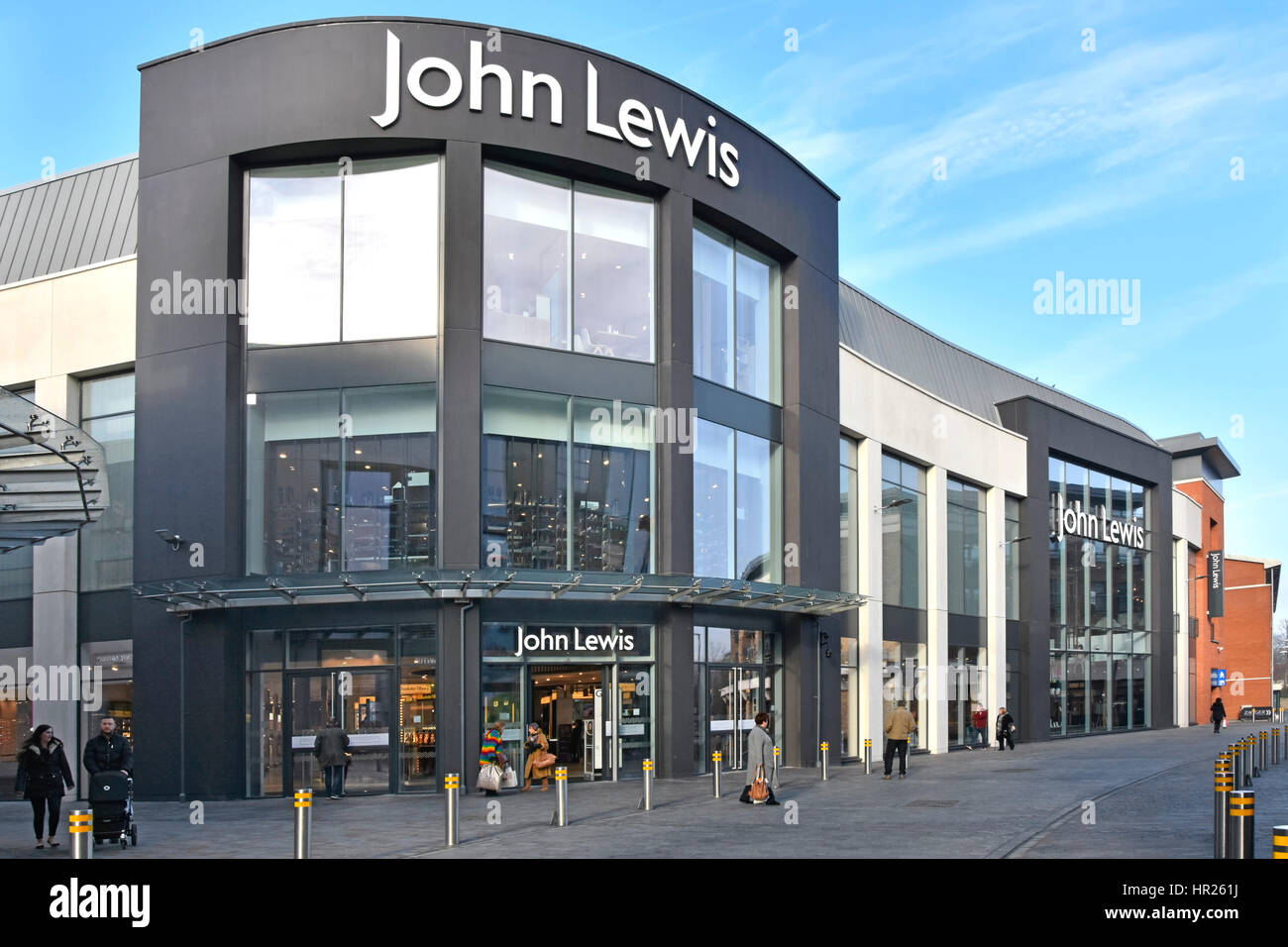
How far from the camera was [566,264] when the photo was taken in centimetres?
2641

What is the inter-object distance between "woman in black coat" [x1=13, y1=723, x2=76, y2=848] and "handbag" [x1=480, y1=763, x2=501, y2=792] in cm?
729

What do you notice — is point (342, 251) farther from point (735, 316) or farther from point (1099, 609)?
point (1099, 609)

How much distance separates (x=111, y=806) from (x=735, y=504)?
1580 centimetres

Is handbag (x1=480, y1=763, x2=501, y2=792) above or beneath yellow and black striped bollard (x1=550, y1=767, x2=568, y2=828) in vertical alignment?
beneath

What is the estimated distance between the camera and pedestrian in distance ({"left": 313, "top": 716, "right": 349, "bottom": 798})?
76.3ft

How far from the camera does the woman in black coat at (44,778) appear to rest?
16.9m

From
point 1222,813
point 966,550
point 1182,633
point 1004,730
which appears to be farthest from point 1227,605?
point 1222,813

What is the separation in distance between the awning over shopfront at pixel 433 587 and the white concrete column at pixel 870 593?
986 centimetres

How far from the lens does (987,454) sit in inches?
1746

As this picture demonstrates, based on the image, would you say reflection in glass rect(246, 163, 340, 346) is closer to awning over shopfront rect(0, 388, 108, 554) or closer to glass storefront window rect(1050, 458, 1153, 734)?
awning over shopfront rect(0, 388, 108, 554)

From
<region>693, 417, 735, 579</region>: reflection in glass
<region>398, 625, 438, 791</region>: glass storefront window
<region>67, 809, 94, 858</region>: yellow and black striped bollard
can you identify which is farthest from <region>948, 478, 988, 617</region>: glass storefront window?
<region>67, 809, 94, 858</region>: yellow and black striped bollard

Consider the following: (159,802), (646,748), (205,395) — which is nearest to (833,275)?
(646,748)
